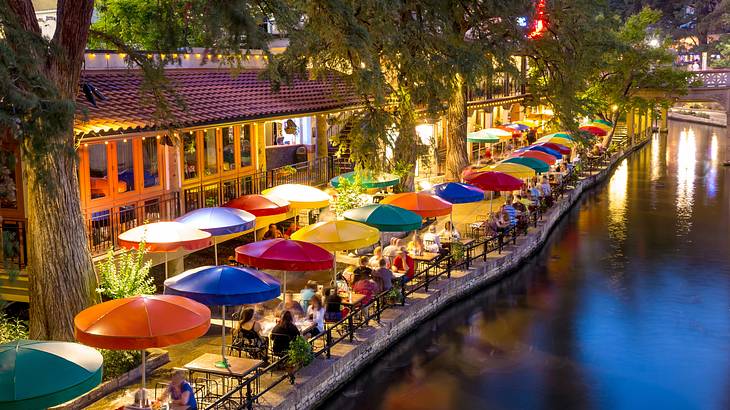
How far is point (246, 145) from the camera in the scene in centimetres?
2592

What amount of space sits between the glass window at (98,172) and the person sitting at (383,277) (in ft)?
21.4

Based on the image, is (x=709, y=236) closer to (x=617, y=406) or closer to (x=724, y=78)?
(x=617, y=406)

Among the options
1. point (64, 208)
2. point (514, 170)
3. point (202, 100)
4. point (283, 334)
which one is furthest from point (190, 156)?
point (514, 170)

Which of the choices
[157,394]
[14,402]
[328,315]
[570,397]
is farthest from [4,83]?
[570,397]

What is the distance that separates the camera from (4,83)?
10.2 m

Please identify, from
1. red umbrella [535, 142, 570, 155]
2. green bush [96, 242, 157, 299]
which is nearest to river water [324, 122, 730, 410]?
green bush [96, 242, 157, 299]

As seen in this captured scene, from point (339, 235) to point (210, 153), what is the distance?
6760 millimetres

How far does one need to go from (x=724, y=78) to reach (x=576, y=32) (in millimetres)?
23953

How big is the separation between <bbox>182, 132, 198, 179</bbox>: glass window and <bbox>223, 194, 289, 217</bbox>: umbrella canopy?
2.18 m

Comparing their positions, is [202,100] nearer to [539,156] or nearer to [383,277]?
[383,277]

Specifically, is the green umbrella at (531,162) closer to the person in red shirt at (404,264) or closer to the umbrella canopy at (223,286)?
the person in red shirt at (404,264)

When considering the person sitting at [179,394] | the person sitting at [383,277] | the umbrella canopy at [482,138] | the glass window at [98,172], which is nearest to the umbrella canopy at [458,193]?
the person sitting at [383,277]

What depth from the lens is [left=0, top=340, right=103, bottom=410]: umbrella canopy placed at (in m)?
10.1

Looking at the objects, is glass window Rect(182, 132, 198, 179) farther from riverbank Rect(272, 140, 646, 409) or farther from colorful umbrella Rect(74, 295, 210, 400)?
colorful umbrella Rect(74, 295, 210, 400)
